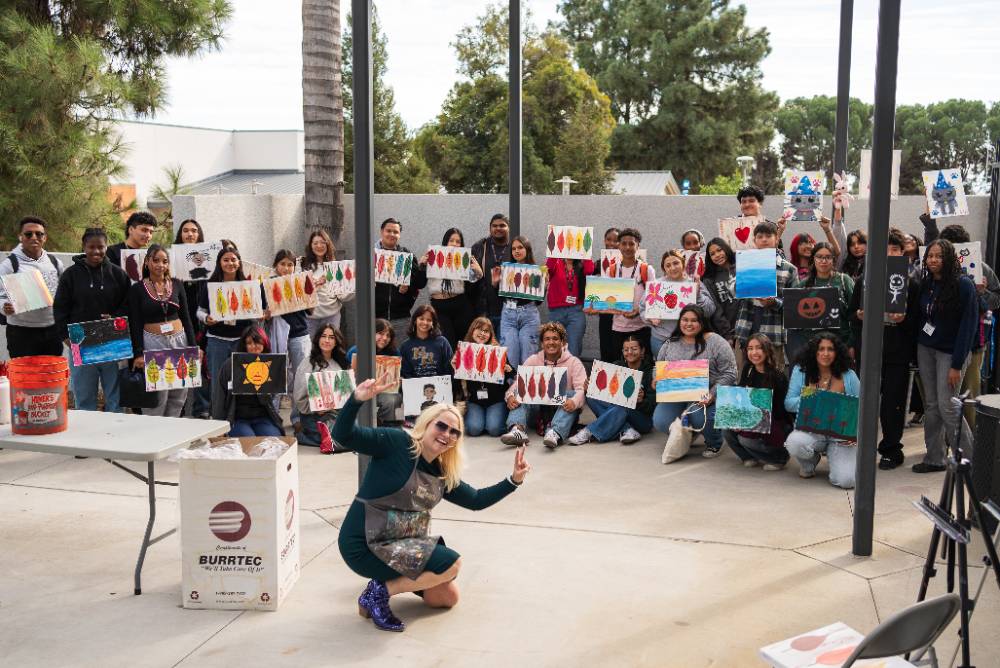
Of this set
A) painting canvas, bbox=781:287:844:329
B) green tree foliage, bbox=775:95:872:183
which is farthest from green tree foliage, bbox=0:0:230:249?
green tree foliage, bbox=775:95:872:183

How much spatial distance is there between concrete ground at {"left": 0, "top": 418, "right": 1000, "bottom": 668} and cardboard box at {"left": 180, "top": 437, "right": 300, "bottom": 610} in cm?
11

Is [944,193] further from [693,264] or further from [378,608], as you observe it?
[378,608]

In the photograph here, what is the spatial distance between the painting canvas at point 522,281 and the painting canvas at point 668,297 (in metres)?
1.09

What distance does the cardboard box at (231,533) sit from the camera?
5555mm

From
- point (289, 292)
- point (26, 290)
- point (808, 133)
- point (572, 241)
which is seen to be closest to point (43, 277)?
point (26, 290)

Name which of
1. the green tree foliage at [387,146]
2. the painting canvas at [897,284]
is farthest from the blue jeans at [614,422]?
the green tree foliage at [387,146]

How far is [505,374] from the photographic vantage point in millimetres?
9695

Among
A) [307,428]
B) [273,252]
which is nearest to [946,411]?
[307,428]

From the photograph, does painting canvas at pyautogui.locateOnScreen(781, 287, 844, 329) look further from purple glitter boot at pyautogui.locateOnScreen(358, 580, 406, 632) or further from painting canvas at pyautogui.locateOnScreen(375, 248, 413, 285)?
purple glitter boot at pyautogui.locateOnScreen(358, 580, 406, 632)

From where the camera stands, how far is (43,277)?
29.2 feet

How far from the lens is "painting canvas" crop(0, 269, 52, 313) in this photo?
8641 mm

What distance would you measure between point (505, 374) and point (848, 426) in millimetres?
3202

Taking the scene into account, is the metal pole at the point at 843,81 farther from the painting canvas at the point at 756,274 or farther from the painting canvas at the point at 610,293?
the painting canvas at the point at 610,293

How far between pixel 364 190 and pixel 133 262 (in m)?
3.80
